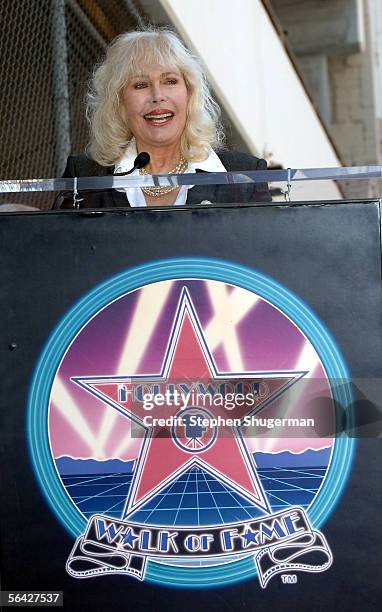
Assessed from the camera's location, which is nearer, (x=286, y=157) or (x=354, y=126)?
(x=286, y=157)

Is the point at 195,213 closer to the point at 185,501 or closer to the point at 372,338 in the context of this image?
the point at 372,338

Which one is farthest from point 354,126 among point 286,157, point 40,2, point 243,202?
point 243,202

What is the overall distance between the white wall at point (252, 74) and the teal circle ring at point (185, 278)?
4.01 meters

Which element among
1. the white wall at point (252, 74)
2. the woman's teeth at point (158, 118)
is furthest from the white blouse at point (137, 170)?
the white wall at point (252, 74)

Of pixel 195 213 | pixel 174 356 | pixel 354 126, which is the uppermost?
pixel 354 126

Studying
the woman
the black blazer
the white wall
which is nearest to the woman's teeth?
the woman

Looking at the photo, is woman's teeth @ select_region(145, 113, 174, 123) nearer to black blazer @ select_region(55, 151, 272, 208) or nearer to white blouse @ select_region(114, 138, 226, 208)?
white blouse @ select_region(114, 138, 226, 208)

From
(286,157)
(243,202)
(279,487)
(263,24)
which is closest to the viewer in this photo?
(279,487)

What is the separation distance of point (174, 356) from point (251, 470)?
258mm

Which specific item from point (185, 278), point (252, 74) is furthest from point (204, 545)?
point (252, 74)

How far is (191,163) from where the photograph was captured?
246 centimetres

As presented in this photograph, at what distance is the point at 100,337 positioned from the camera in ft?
6.27

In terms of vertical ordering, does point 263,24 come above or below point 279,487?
above

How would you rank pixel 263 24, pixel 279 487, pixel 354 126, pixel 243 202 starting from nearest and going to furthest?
pixel 279 487 → pixel 243 202 → pixel 263 24 → pixel 354 126
